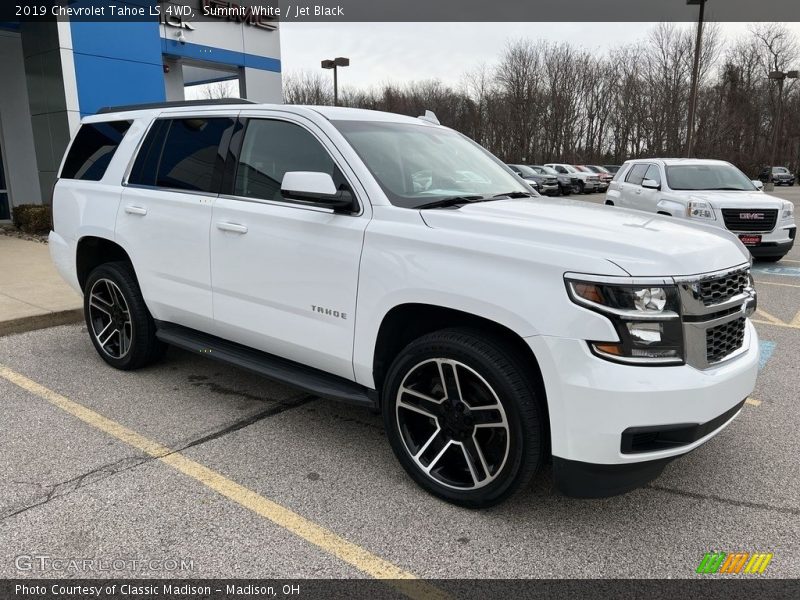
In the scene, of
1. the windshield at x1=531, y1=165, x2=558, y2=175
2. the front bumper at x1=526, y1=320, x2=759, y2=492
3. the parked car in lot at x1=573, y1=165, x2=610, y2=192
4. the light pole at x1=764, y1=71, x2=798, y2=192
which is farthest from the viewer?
the light pole at x1=764, y1=71, x2=798, y2=192

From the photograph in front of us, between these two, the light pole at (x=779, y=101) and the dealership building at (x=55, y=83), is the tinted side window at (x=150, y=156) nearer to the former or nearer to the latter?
the dealership building at (x=55, y=83)

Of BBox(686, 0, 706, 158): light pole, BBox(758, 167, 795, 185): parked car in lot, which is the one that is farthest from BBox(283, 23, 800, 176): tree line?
BBox(686, 0, 706, 158): light pole

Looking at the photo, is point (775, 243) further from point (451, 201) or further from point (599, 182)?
point (599, 182)

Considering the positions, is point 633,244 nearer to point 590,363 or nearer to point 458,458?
point 590,363

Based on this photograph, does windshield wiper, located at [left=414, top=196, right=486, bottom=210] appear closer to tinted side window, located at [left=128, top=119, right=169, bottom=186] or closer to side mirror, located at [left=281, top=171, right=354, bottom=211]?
side mirror, located at [left=281, top=171, right=354, bottom=211]

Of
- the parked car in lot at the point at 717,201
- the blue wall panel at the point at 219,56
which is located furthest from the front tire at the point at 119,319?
the blue wall panel at the point at 219,56

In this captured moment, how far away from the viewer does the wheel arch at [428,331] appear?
281 cm

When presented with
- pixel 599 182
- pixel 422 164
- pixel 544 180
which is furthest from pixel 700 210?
pixel 599 182

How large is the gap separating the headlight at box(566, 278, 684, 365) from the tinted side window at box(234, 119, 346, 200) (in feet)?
5.44

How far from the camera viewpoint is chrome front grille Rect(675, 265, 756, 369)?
8.54ft

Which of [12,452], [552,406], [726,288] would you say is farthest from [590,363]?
[12,452]

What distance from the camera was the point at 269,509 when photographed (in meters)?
3.03

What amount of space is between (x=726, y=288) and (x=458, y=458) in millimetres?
1496

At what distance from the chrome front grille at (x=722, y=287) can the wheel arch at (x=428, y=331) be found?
30.8 inches
